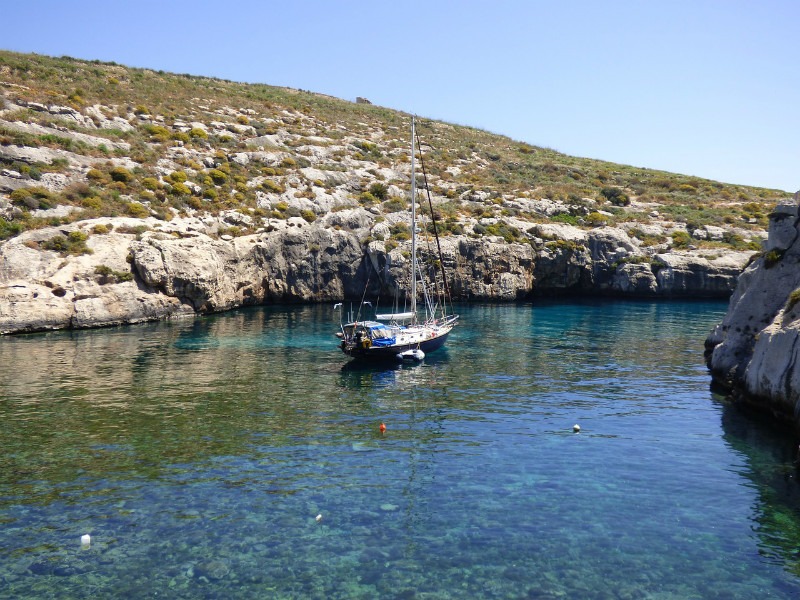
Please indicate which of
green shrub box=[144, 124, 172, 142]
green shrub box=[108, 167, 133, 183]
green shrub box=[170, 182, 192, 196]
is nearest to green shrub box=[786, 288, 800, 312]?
green shrub box=[170, 182, 192, 196]

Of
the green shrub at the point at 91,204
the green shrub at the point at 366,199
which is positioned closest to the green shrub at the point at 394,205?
the green shrub at the point at 366,199

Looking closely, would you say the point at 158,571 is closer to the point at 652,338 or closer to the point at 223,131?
the point at 652,338

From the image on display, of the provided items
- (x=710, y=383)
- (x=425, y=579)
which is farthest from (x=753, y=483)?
(x=710, y=383)

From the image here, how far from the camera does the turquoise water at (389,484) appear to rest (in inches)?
585

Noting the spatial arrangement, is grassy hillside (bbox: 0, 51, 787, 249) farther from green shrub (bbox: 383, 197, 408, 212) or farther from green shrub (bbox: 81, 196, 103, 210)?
green shrub (bbox: 383, 197, 408, 212)

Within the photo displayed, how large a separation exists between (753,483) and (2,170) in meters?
71.3

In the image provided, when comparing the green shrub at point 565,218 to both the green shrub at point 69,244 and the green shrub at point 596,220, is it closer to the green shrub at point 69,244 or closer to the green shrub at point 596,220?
the green shrub at point 596,220

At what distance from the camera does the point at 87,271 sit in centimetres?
5734

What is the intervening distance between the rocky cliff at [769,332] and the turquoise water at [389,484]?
1.59m

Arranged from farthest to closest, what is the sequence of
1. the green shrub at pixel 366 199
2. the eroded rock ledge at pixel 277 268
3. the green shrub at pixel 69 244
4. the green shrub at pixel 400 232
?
1. the green shrub at pixel 366 199
2. the green shrub at pixel 400 232
3. the green shrub at pixel 69 244
4. the eroded rock ledge at pixel 277 268

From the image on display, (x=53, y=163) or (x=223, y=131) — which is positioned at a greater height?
(x=223, y=131)

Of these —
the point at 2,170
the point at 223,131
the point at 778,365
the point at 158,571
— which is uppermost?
the point at 223,131

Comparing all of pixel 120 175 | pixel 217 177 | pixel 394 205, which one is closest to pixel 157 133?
pixel 217 177

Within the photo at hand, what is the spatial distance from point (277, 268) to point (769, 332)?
5791 cm
